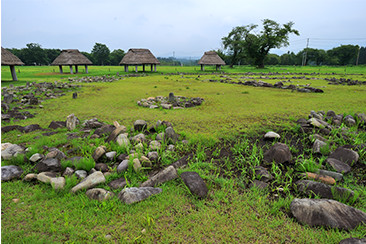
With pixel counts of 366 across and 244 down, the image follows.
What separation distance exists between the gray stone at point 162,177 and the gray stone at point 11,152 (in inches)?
99.7

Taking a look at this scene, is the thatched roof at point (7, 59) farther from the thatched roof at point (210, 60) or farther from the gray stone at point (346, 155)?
the thatched roof at point (210, 60)

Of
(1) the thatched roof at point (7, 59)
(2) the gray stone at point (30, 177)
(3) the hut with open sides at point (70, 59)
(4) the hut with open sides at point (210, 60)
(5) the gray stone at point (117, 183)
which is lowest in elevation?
(5) the gray stone at point (117, 183)

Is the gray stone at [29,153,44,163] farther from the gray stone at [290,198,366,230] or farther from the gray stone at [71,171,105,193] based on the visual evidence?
the gray stone at [290,198,366,230]

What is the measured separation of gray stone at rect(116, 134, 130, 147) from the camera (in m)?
3.97

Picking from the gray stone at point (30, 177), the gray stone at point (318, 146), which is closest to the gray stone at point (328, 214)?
the gray stone at point (318, 146)

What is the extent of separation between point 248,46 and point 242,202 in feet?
155

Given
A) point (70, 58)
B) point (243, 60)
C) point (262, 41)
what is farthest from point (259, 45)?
point (70, 58)

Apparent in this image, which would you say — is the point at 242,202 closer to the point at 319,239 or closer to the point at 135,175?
the point at 319,239

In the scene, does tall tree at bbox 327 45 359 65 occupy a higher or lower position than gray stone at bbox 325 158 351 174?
higher

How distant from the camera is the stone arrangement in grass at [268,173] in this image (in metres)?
2.34

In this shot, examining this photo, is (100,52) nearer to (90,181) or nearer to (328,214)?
(90,181)

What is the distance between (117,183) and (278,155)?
2.71 m

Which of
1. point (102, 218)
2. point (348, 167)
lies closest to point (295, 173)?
point (348, 167)

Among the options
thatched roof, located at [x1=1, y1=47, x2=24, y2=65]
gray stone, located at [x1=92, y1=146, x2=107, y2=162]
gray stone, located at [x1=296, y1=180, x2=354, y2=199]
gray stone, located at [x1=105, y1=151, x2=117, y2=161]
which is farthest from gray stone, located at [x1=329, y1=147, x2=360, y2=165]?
thatched roof, located at [x1=1, y1=47, x2=24, y2=65]
